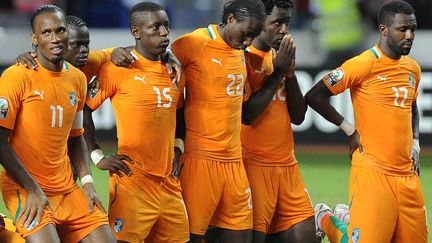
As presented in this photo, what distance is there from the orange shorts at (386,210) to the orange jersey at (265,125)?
0.76 metres

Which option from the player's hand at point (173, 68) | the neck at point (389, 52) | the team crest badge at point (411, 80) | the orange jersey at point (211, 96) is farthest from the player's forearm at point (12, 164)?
the team crest badge at point (411, 80)

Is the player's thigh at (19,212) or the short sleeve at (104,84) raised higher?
the short sleeve at (104,84)

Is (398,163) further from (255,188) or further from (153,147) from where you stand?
(153,147)

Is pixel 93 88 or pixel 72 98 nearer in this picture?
pixel 72 98

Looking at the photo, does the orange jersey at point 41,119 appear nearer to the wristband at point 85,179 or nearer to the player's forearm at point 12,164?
the player's forearm at point 12,164

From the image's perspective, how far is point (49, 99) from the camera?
24.6ft

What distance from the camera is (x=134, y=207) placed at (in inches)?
314

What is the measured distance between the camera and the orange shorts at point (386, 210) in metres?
8.30

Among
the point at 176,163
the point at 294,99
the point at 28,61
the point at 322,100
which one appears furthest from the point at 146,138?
the point at 322,100

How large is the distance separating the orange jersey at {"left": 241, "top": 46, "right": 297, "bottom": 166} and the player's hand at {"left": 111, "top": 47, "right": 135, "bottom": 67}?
1.14 m

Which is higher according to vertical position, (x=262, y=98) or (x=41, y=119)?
(x=41, y=119)

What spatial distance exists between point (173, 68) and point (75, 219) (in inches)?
54.6

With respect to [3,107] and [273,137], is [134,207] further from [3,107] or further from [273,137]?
[273,137]

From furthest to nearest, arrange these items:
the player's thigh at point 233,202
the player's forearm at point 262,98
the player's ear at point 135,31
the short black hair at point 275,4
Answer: the short black hair at point 275,4
the player's forearm at point 262,98
the player's thigh at point 233,202
the player's ear at point 135,31
